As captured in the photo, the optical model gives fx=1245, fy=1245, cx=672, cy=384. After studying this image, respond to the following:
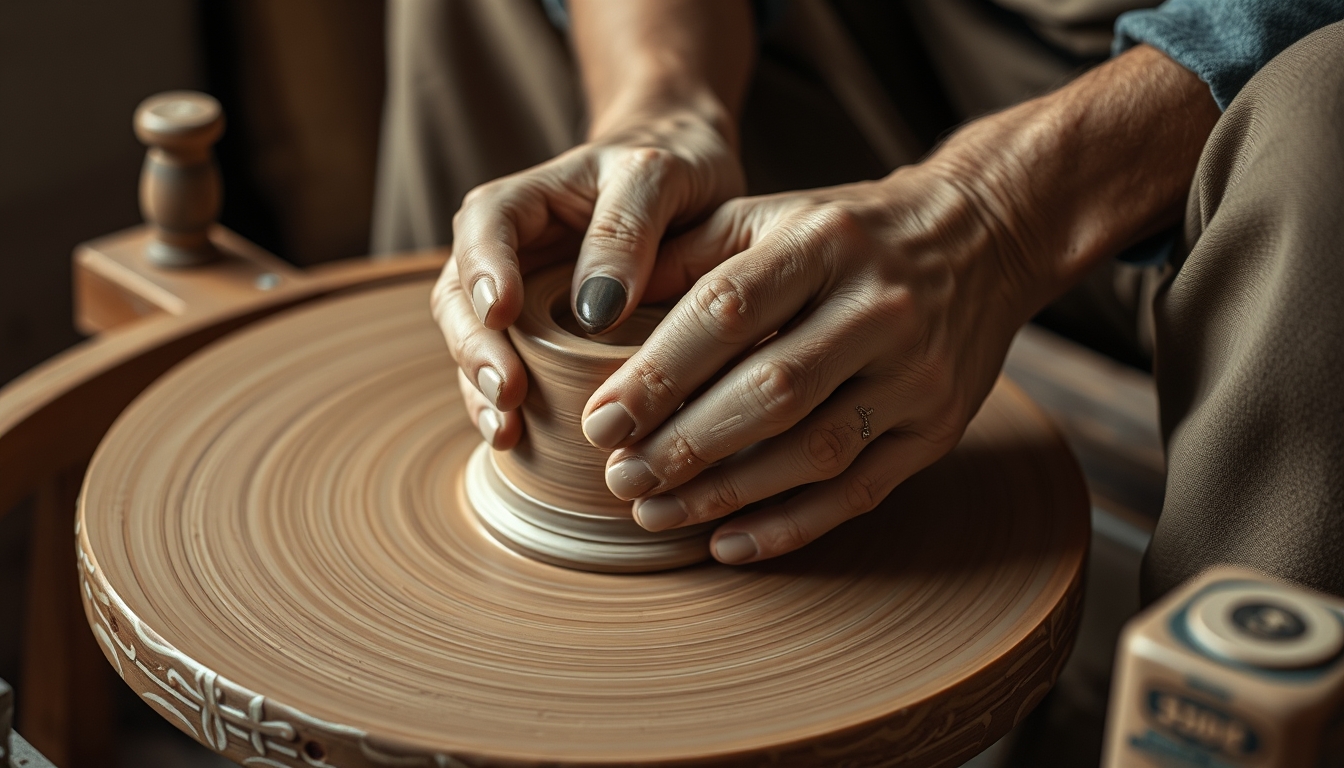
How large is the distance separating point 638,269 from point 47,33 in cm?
135

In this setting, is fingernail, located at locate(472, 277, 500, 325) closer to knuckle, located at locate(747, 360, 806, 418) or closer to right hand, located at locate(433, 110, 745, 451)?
right hand, located at locate(433, 110, 745, 451)

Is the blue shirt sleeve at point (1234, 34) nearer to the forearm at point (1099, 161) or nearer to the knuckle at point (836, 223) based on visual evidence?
the forearm at point (1099, 161)

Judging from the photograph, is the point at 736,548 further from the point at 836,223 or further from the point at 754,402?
the point at 836,223

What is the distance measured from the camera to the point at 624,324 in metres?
0.91

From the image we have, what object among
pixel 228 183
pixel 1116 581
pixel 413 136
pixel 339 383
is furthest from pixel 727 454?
pixel 228 183

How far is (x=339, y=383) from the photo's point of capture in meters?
1.06

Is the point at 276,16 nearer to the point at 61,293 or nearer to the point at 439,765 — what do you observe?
the point at 61,293

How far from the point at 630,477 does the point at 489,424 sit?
0.13 m

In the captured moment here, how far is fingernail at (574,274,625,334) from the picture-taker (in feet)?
2.76

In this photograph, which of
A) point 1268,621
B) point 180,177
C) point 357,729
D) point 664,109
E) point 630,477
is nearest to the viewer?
point 1268,621

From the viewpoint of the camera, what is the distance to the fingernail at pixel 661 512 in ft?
2.66

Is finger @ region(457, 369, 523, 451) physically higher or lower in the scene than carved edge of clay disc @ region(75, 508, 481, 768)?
higher

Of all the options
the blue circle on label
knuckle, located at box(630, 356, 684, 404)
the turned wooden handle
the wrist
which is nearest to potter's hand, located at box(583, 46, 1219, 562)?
knuckle, located at box(630, 356, 684, 404)

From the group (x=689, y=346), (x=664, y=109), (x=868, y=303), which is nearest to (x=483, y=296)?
(x=689, y=346)
